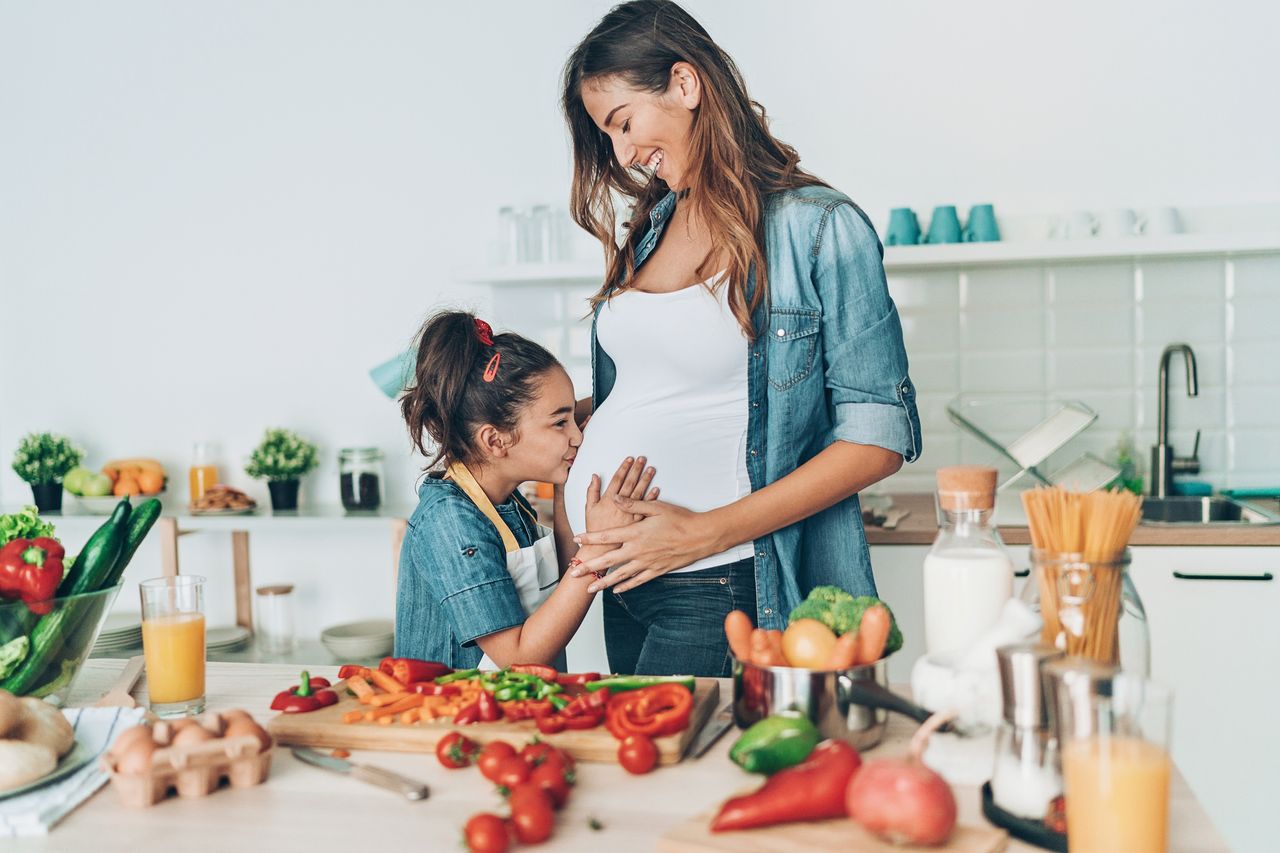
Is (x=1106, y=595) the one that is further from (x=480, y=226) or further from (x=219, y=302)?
(x=219, y=302)

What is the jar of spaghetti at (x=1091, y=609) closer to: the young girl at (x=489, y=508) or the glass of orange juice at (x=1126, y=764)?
the glass of orange juice at (x=1126, y=764)

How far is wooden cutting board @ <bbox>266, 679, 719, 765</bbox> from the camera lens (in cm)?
114

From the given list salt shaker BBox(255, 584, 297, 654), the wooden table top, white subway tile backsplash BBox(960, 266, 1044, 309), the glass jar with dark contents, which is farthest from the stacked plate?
white subway tile backsplash BBox(960, 266, 1044, 309)

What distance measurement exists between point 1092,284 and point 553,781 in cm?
254

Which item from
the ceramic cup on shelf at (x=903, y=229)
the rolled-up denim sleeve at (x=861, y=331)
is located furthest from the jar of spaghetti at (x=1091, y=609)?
the ceramic cup on shelf at (x=903, y=229)

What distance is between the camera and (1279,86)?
9.70 feet

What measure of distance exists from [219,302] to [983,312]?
2.32m

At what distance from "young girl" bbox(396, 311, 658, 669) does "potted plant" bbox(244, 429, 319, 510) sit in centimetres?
159

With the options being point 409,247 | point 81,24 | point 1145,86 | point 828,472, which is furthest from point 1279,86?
point 81,24

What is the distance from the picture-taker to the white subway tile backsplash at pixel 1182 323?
3.02 m

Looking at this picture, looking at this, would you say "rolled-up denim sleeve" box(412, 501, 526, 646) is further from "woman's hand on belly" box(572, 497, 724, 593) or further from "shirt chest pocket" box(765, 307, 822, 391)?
"shirt chest pocket" box(765, 307, 822, 391)

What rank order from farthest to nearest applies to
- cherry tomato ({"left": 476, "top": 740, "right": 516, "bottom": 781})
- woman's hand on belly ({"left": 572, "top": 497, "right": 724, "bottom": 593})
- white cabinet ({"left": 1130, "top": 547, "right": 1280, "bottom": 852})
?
white cabinet ({"left": 1130, "top": 547, "right": 1280, "bottom": 852}) → woman's hand on belly ({"left": 572, "top": 497, "right": 724, "bottom": 593}) → cherry tomato ({"left": 476, "top": 740, "right": 516, "bottom": 781})

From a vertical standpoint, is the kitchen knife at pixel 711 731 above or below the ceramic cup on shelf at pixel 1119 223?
below

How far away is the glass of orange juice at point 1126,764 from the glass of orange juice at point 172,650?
3.24ft
